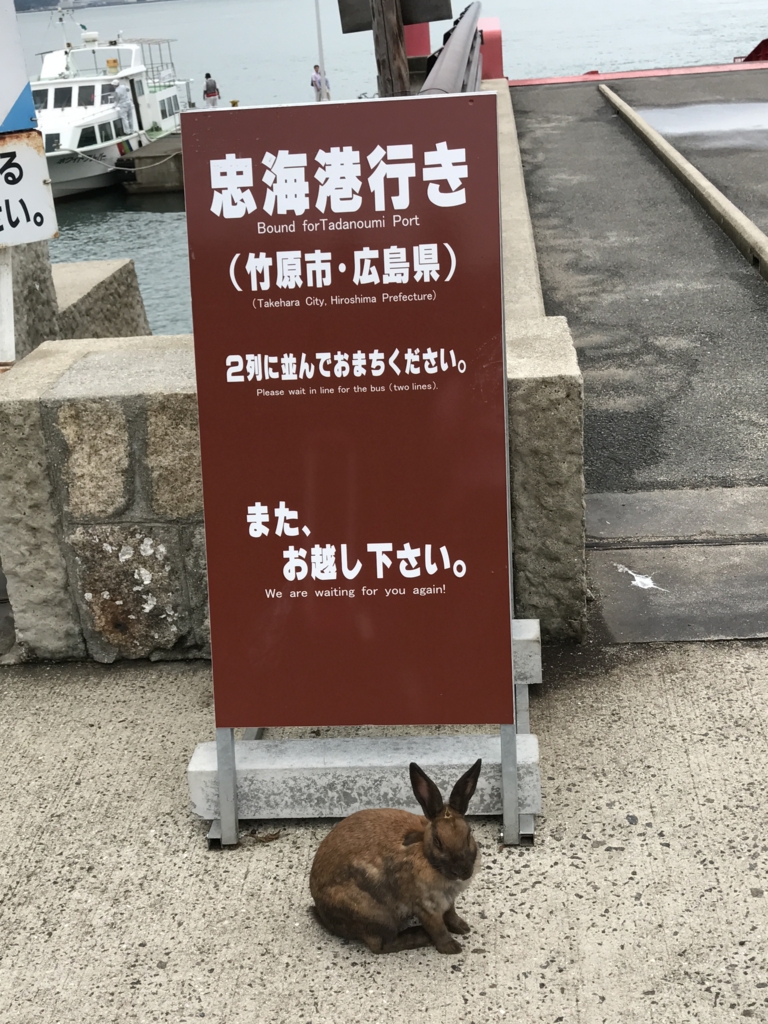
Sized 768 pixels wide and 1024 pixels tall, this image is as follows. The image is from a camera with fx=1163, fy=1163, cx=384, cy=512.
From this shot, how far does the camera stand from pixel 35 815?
326cm

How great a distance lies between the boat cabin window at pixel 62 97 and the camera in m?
42.1

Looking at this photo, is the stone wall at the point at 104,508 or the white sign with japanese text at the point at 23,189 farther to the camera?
the white sign with japanese text at the point at 23,189

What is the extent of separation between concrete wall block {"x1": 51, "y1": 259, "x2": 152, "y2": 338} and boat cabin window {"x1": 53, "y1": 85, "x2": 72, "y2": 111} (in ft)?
128

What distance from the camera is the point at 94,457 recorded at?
3.69m

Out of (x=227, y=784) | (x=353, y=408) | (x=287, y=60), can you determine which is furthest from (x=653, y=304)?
(x=287, y=60)

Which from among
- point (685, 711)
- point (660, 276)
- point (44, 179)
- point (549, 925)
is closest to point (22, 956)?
point (549, 925)

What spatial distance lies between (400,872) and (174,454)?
5.30 feet

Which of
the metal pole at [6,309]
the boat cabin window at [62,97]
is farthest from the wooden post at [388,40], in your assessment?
the boat cabin window at [62,97]

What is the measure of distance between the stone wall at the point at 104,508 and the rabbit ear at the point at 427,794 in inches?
57.9

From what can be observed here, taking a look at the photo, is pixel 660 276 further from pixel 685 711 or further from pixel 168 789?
pixel 168 789

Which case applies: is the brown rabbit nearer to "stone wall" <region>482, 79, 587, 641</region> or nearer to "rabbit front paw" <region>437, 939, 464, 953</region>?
"rabbit front paw" <region>437, 939, 464, 953</region>

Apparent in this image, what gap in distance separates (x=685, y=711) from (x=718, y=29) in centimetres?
11668

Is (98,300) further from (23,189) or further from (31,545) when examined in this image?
(31,545)

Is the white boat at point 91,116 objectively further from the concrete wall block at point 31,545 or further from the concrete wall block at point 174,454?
the concrete wall block at point 174,454
